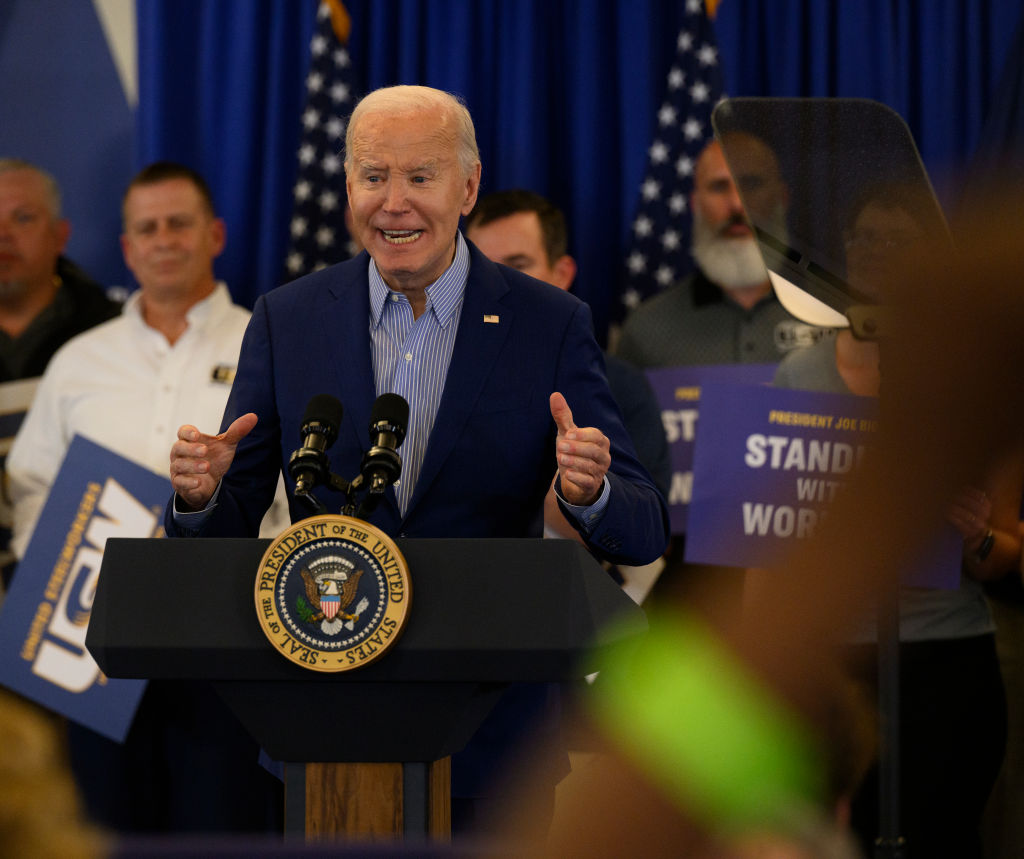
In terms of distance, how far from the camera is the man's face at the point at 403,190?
192 cm

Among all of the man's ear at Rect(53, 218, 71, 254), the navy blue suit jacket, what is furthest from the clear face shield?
the man's ear at Rect(53, 218, 71, 254)

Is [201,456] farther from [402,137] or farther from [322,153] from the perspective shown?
[322,153]

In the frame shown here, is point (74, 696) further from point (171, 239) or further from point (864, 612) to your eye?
point (864, 612)

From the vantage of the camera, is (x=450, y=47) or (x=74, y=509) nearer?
(x=74, y=509)

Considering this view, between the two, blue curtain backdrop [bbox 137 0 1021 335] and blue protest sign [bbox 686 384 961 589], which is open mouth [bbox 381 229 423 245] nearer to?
blue protest sign [bbox 686 384 961 589]

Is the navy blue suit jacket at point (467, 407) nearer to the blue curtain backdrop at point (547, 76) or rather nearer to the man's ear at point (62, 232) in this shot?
the blue curtain backdrop at point (547, 76)

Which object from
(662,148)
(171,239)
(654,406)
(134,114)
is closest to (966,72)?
(662,148)

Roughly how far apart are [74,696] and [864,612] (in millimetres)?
3112

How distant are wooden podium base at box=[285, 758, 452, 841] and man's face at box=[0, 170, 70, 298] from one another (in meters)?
3.29

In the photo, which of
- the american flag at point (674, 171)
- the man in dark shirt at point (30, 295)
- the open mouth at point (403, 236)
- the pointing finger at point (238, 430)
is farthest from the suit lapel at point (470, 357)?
the man in dark shirt at point (30, 295)

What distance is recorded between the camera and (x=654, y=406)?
3.49 m

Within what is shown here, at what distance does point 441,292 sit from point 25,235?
2843 mm

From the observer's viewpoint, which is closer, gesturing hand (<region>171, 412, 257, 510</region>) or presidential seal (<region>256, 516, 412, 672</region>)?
presidential seal (<region>256, 516, 412, 672</region>)

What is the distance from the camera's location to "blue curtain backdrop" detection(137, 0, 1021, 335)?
406cm
